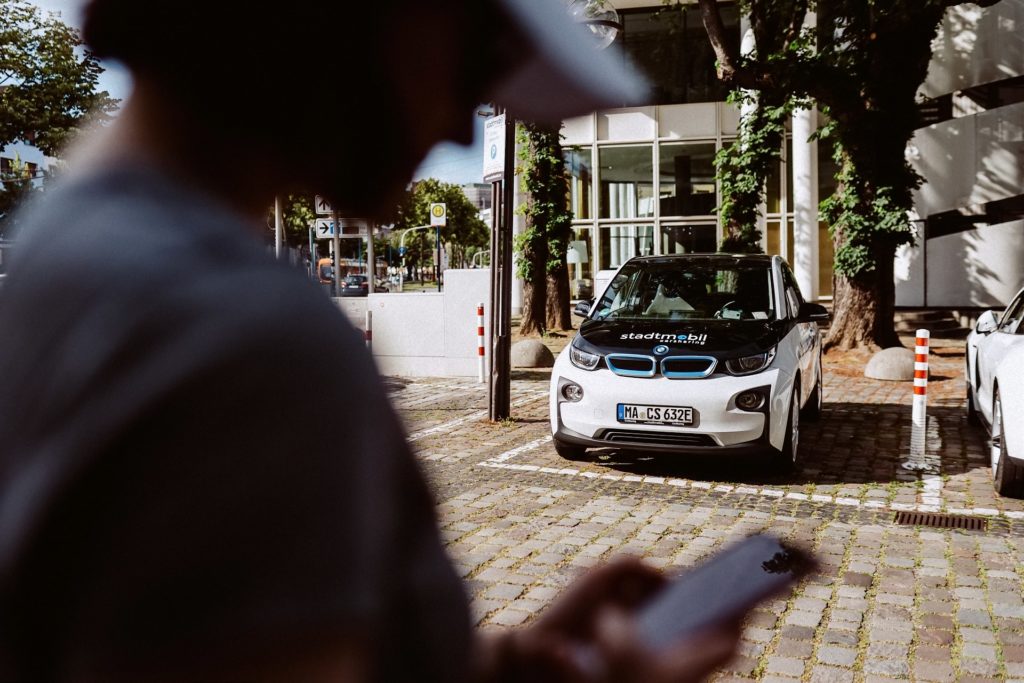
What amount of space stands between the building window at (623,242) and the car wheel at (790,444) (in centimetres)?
2145

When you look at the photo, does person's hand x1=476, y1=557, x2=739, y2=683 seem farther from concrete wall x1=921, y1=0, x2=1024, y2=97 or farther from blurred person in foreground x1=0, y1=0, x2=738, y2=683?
concrete wall x1=921, y1=0, x2=1024, y2=97

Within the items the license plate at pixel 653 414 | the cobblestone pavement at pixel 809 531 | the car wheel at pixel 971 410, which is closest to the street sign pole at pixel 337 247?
the cobblestone pavement at pixel 809 531

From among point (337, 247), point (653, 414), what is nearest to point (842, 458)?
point (653, 414)

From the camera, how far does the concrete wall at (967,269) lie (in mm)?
22312

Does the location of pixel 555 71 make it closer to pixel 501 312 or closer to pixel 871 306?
pixel 501 312

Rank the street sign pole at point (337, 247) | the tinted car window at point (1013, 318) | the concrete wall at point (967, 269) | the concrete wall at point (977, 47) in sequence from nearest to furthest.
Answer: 1. the street sign pole at point (337, 247)
2. the tinted car window at point (1013, 318)
3. the concrete wall at point (977, 47)
4. the concrete wall at point (967, 269)

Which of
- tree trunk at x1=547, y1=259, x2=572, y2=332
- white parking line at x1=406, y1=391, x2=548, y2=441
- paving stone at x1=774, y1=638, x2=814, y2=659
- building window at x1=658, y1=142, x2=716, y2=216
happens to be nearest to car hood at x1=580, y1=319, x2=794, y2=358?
white parking line at x1=406, y1=391, x2=548, y2=441

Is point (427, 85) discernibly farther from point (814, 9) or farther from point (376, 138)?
point (814, 9)

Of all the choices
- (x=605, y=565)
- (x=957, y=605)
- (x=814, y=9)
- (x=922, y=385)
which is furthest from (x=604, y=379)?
(x=814, y=9)

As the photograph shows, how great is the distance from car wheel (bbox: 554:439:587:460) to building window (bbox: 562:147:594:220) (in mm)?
21676

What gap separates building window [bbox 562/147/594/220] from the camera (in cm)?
2923

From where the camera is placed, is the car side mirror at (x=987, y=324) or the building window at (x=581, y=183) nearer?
the car side mirror at (x=987, y=324)

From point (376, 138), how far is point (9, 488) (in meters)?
0.40

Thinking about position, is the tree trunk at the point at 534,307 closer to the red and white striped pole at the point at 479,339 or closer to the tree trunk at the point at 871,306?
the red and white striped pole at the point at 479,339
